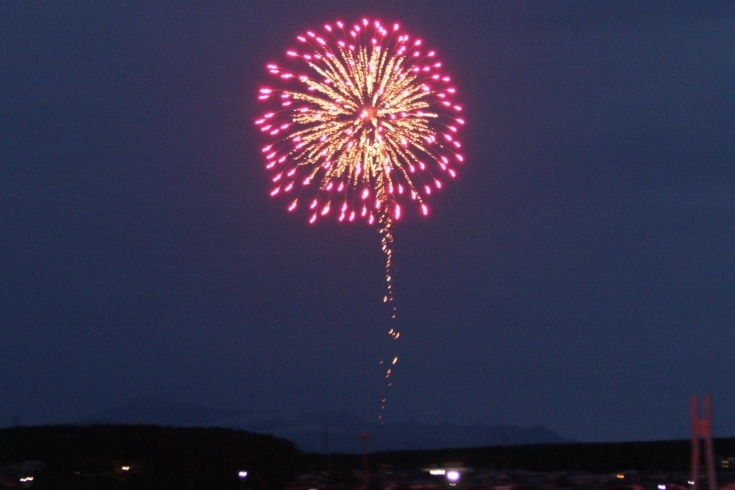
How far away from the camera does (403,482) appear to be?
3962 cm

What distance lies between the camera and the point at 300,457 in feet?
134

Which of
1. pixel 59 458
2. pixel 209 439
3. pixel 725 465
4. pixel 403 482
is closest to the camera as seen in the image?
pixel 59 458

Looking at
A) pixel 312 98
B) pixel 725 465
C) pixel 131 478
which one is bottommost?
pixel 131 478

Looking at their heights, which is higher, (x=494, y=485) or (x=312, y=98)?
(x=312, y=98)

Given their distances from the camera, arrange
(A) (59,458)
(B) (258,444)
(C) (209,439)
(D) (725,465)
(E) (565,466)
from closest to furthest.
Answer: (A) (59,458), (C) (209,439), (B) (258,444), (D) (725,465), (E) (565,466)

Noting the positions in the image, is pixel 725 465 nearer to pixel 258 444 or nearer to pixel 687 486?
pixel 687 486

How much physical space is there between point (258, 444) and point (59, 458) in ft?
24.3

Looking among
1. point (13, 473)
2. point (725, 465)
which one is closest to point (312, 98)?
point (13, 473)

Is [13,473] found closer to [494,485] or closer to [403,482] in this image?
[403,482]

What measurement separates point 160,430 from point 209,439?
1.63 meters

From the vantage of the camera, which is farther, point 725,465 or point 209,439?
point 725,465

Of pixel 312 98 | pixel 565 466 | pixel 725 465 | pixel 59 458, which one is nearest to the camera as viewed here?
pixel 312 98

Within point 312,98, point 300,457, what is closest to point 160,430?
point 300,457

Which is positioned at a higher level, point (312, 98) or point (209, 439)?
point (312, 98)
